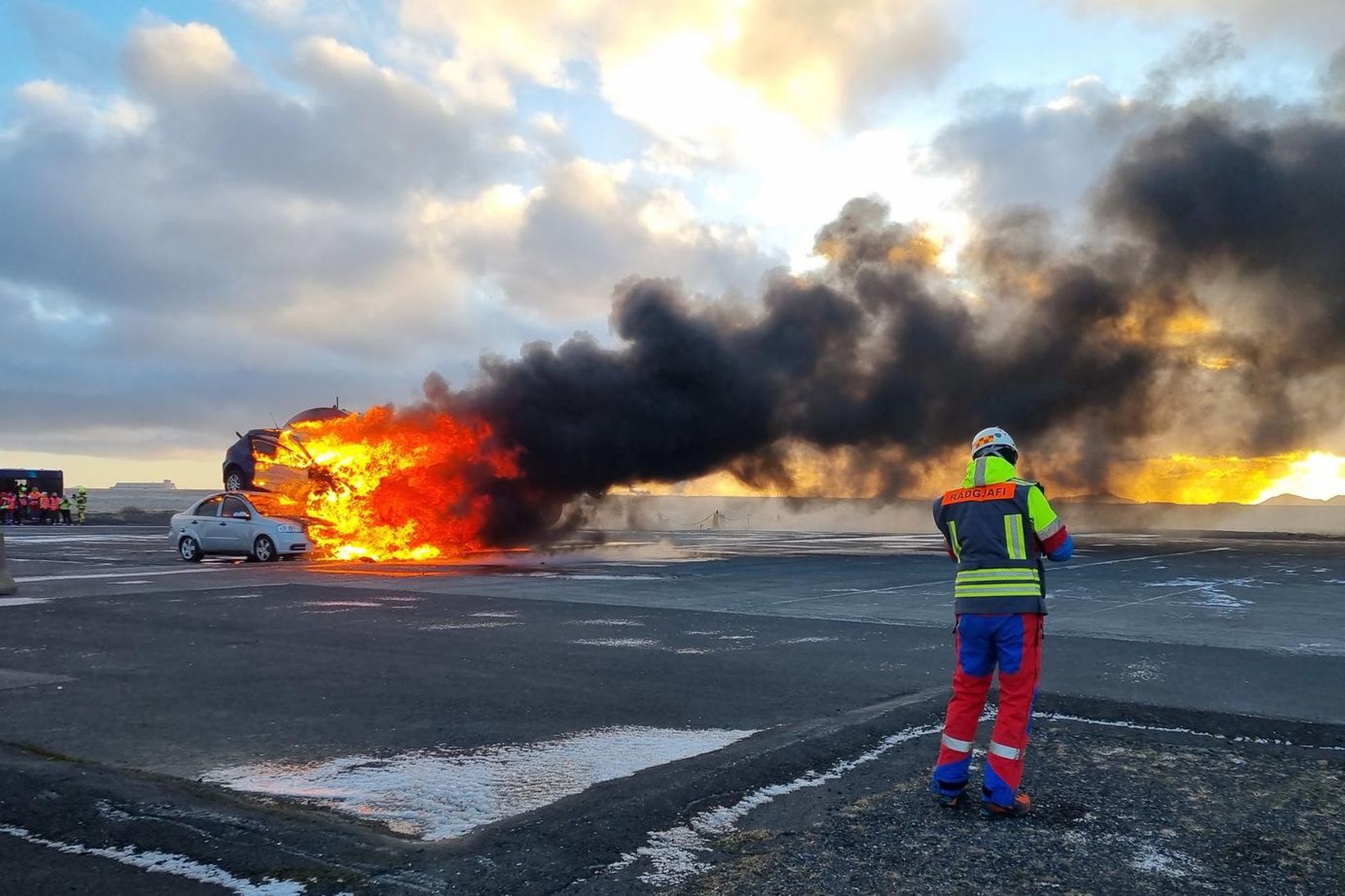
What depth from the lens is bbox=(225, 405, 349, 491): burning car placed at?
22.9 metres

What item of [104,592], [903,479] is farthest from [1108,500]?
[104,592]

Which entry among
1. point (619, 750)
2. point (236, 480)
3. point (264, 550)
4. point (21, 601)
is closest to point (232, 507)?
point (264, 550)

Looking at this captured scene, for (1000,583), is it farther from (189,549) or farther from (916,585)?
(189,549)

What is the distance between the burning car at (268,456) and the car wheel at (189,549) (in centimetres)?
276

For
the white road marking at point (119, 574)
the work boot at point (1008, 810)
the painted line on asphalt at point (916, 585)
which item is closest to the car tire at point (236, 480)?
the white road marking at point (119, 574)

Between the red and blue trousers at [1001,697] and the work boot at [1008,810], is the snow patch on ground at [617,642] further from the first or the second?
the work boot at [1008,810]

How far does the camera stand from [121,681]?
7.56 meters

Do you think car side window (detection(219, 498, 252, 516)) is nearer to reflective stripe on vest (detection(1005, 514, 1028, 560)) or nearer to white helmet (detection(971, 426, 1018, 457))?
white helmet (detection(971, 426, 1018, 457))

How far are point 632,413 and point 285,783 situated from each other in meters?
22.8

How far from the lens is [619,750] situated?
5.57m

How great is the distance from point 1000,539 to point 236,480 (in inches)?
977

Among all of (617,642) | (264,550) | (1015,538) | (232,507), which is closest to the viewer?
(1015,538)

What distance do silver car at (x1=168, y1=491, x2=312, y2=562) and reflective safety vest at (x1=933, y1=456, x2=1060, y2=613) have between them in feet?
60.0

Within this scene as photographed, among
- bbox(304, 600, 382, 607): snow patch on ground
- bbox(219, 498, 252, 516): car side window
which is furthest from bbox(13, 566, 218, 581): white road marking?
bbox(304, 600, 382, 607): snow patch on ground
